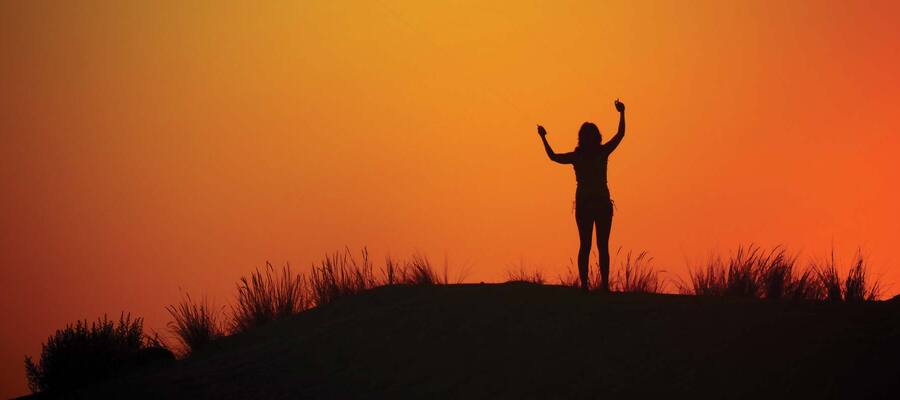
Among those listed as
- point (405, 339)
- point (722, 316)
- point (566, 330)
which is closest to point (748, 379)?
point (722, 316)

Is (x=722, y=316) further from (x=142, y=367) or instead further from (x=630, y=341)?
(x=142, y=367)

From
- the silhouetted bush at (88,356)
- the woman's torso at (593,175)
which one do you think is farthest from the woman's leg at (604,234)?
the silhouetted bush at (88,356)

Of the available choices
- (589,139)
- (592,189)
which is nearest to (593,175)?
(592,189)

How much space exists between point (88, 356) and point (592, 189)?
7.33 metres

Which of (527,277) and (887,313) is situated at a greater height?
(527,277)

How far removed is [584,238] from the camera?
40.2 feet

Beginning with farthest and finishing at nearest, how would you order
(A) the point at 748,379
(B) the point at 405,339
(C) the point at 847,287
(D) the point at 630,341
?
(C) the point at 847,287
(B) the point at 405,339
(D) the point at 630,341
(A) the point at 748,379

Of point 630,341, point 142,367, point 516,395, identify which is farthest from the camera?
point 142,367

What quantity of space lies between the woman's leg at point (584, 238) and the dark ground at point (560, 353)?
34 cm

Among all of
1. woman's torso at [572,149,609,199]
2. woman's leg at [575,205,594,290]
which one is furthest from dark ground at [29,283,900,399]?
woman's torso at [572,149,609,199]

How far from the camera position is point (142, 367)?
1397 centimetres

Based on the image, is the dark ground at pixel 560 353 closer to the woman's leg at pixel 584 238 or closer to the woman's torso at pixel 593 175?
the woman's leg at pixel 584 238

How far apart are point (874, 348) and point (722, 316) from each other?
1.83 metres

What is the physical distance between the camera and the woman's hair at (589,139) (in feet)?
40.0
